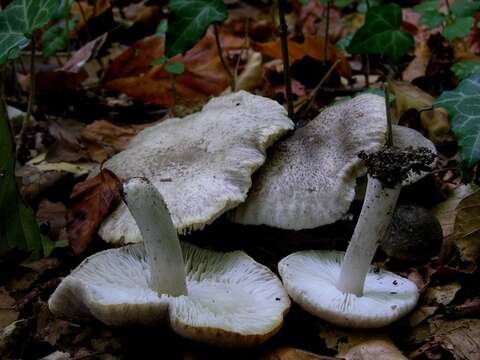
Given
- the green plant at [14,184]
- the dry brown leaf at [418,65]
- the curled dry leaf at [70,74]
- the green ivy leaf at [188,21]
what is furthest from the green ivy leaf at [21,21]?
the dry brown leaf at [418,65]

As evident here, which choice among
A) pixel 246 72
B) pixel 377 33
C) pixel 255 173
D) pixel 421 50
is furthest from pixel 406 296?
pixel 421 50

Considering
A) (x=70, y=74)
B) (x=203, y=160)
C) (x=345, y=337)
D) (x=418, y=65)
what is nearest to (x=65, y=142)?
(x=70, y=74)

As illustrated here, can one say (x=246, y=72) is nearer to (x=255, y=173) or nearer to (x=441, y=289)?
(x=255, y=173)

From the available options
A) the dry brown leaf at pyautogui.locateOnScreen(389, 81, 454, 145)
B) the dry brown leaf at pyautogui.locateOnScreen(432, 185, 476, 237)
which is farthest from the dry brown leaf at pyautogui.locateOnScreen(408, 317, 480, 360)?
the dry brown leaf at pyautogui.locateOnScreen(389, 81, 454, 145)

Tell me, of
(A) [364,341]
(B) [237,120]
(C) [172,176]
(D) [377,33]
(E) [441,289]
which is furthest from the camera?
(D) [377,33]

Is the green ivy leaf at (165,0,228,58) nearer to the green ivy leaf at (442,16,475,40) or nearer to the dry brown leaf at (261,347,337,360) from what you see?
the green ivy leaf at (442,16,475,40)

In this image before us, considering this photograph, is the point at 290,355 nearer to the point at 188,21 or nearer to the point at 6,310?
the point at 6,310

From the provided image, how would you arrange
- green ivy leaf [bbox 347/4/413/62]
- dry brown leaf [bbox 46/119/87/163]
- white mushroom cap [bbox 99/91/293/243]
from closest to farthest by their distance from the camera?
white mushroom cap [bbox 99/91/293/243] → green ivy leaf [bbox 347/4/413/62] → dry brown leaf [bbox 46/119/87/163]
